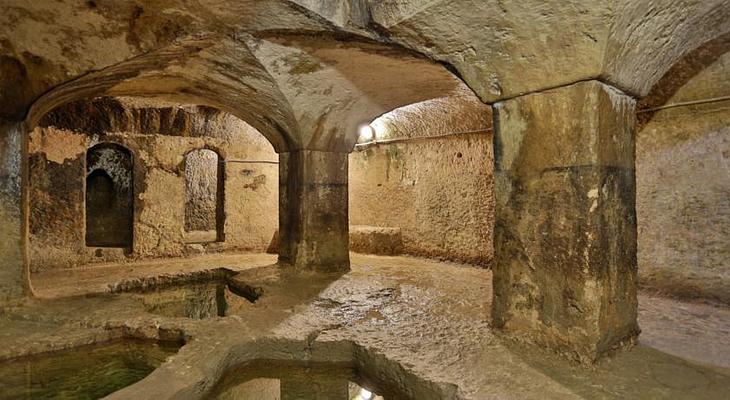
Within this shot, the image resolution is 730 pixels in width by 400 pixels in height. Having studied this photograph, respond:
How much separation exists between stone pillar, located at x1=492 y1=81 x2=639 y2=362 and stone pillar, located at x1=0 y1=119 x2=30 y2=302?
4250mm

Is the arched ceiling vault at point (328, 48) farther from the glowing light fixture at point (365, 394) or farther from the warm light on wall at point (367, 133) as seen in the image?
the warm light on wall at point (367, 133)

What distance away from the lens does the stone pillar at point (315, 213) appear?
5586mm

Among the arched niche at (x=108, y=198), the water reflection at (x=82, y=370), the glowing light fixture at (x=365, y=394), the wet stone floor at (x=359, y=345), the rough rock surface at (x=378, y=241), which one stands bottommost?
the glowing light fixture at (x=365, y=394)

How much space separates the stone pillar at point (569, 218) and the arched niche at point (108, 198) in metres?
8.03

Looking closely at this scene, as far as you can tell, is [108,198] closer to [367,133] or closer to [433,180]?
[367,133]

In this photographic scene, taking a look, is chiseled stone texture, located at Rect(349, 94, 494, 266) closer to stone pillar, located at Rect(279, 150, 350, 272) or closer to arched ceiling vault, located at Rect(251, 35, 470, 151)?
arched ceiling vault, located at Rect(251, 35, 470, 151)

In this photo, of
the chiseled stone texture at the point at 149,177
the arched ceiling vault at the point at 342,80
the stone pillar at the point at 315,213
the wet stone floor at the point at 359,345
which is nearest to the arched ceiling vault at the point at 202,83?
the arched ceiling vault at the point at 342,80

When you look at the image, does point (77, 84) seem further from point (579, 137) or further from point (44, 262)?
point (579, 137)

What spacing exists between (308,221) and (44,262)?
4029 mm

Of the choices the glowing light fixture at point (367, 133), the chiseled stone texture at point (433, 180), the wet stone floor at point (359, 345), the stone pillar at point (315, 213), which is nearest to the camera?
the wet stone floor at point (359, 345)

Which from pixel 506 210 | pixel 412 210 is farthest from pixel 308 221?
pixel 506 210

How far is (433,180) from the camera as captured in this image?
7.22 meters

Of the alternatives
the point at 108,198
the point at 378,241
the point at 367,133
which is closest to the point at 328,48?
the point at 378,241

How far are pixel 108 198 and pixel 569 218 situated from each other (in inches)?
356
